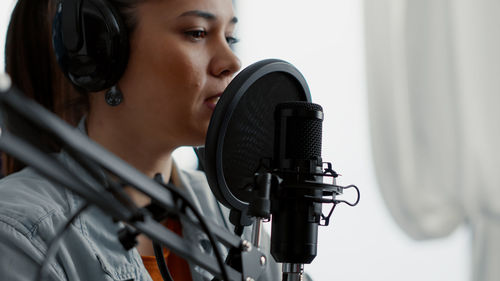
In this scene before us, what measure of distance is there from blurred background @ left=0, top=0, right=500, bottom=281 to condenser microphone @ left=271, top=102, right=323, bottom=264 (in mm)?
1452

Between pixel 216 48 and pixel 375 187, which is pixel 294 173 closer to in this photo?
pixel 216 48

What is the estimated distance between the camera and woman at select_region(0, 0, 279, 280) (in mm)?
903

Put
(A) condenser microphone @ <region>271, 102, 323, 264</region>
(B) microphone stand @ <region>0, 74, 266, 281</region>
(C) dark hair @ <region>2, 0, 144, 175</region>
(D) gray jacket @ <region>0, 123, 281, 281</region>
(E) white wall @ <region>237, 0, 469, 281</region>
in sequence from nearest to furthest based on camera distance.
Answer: (B) microphone stand @ <region>0, 74, 266, 281</region> → (A) condenser microphone @ <region>271, 102, 323, 264</region> → (D) gray jacket @ <region>0, 123, 281, 281</region> → (C) dark hair @ <region>2, 0, 144, 175</region> → (E) white wall @ <region>237, 0, 469, 281</region>

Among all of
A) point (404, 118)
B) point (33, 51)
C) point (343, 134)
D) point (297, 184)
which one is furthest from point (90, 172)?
point (404, 118)

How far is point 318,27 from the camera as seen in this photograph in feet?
6.82

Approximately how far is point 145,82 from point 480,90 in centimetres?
154

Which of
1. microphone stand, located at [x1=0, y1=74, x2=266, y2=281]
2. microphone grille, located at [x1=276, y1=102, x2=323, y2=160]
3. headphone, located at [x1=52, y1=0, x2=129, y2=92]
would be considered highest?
headphone, located at [x1=52, y1=0, x2=129, y2=92]

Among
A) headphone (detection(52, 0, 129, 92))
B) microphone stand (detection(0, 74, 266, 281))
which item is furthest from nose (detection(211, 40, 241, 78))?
microphone stand (detection(0, 74, 266, 281))

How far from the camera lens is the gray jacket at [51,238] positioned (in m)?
0.84

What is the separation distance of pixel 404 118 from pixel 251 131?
158 centimetres

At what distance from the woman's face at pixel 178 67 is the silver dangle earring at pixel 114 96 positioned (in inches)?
0.4

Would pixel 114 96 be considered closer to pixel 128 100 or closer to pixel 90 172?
pixel 128 100

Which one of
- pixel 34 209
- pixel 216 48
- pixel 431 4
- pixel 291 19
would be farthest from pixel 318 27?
pixel 34 209

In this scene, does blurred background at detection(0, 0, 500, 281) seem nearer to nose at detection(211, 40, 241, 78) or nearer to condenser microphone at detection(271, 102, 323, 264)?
nose at detection(211, 40, 241, 78)
